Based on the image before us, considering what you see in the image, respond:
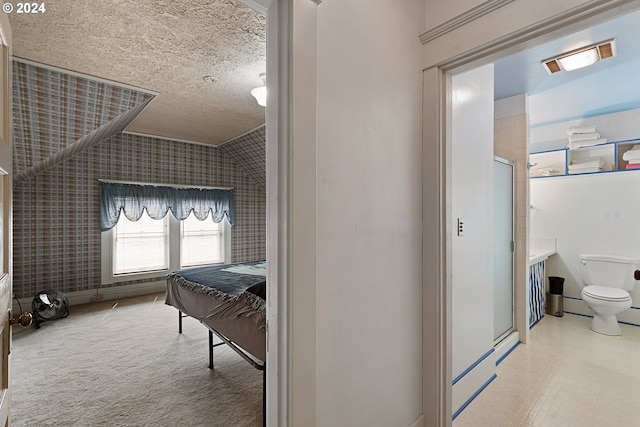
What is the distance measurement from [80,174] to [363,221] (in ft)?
16.4

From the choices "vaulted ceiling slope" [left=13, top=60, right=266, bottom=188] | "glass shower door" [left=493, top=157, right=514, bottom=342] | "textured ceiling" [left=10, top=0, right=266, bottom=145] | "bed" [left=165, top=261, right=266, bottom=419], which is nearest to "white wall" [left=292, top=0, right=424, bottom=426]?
"bed" [left=165, top=261, right=266, bottom=419]

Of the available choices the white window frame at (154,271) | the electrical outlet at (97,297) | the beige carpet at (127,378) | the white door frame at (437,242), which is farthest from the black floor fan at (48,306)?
the white door frame at (437,242)

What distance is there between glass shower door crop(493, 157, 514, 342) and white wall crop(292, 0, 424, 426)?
1.60 m

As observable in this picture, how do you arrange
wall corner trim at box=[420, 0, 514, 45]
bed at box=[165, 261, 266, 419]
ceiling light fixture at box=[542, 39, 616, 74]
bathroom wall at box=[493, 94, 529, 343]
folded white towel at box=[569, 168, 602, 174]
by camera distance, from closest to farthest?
wall corner trim at box=[420, 0, 514, 45]
bed at box=[165, 261, 266, 419]
ceiling light fixture at box=[542, 39, 616, 74]
bathroom wall at box=[493, 94, 529, 343]
folded white towel at box=[569, 168, 602, 174]

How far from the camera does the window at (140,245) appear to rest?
4859 mm

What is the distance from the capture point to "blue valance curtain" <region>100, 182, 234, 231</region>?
4.64 metres

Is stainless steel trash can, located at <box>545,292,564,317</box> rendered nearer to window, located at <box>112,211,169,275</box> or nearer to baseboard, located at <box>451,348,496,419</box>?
baseboard, located at <box>451,348,496,419</box>

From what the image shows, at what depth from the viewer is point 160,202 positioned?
5.09m

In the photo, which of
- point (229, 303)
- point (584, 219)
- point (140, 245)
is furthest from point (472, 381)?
point (140, 245)

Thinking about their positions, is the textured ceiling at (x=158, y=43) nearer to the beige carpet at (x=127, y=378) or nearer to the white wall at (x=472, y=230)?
the white wall at (x=472, y=230)

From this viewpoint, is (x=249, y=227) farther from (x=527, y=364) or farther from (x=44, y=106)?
(x=527, y=364)

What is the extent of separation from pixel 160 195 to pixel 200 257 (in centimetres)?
136

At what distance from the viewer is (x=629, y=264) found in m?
3.35

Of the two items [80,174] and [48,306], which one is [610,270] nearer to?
[48,306]
